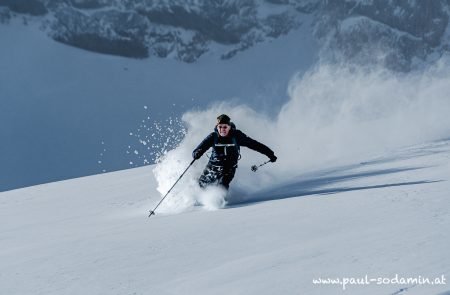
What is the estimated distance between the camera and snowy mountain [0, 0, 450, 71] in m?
114

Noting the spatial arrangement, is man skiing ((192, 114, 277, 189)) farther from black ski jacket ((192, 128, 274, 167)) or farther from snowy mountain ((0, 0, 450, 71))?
snowy mountain ((0, 0, 450, 71))

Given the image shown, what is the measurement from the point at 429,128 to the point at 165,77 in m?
103

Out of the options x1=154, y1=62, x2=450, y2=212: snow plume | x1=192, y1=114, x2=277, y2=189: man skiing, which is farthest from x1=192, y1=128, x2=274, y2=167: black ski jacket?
x1=154, y1=62, x2=450, y2=212: snow plume

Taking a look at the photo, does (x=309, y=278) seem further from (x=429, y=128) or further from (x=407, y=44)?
(x=407, y=44)

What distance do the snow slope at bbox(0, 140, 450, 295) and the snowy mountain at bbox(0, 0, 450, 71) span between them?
359 ft

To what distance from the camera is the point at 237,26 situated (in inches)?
5212

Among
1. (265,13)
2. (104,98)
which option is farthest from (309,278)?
(265,13)

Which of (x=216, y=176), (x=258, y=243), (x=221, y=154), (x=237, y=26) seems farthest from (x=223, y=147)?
(x=237, y=26)

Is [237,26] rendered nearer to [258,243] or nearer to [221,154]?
[221,154]

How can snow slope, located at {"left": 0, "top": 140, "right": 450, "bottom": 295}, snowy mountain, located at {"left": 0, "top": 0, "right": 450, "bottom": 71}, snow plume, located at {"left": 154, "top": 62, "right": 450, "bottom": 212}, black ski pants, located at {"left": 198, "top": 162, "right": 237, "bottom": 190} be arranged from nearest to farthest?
snow slope, located at {"left": 0, "top": 140, "right": 450, "bottom": 295} < black ski pants, located at {"left": 198, "top": 162, "right": 237, "bottom": 190} < snow plume, located at {"left": 154, "top": 62, "right": 450, "bottom": 212} < snowy mountain, located at {"left": 0, "top": 0, "right": 450, "bottom": 71}

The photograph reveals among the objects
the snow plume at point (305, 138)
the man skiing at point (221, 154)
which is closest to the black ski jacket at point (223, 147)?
the man skiing at point (221, 154)

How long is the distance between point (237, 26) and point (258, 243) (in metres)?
130

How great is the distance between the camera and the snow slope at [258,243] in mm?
4082

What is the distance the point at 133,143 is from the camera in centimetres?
9694
